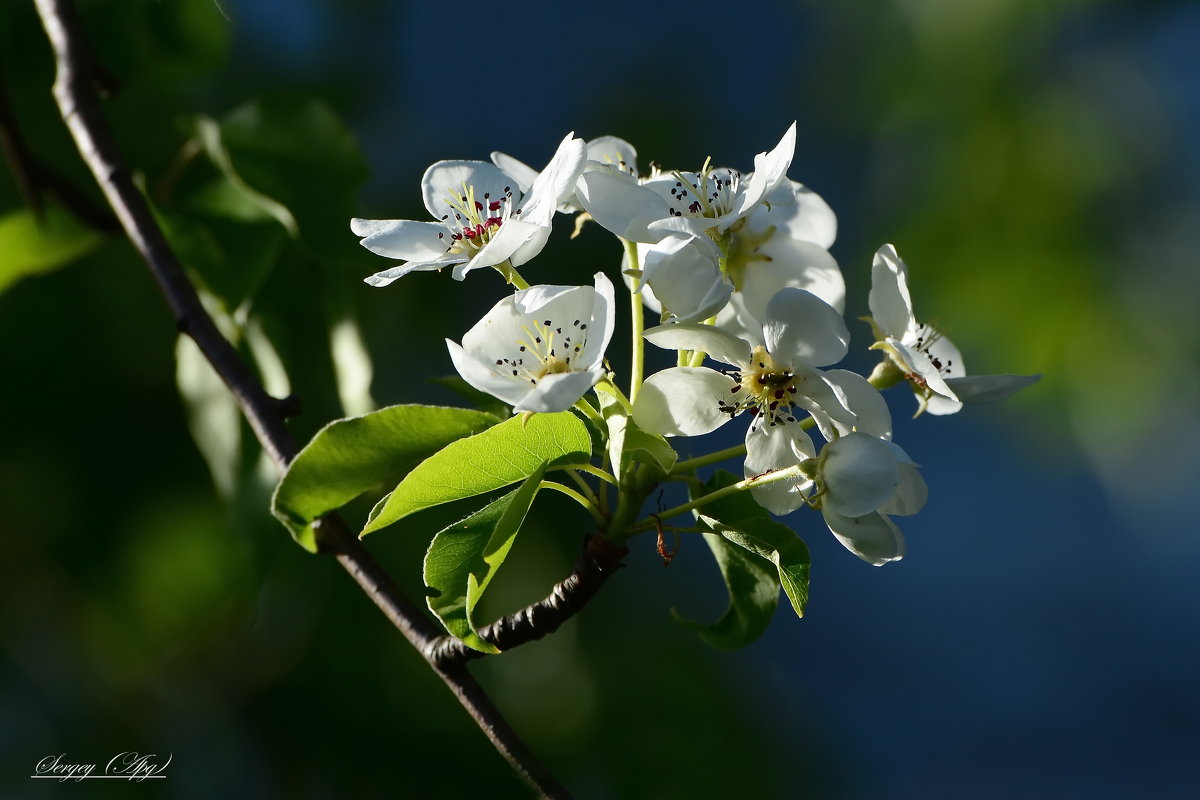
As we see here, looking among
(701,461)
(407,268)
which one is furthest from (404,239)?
(701,461)

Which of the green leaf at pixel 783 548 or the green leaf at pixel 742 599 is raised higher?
the green leaf at pixel 783 548

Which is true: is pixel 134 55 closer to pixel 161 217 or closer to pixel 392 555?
pixel 161 217

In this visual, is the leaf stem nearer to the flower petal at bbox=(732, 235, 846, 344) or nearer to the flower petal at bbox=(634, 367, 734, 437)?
the flower petal at bbox=(634, 367, 734, 437)

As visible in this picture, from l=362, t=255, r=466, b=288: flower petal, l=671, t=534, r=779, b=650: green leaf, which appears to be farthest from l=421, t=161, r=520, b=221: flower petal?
l=671, t=534, r=779, b=650: green leaf

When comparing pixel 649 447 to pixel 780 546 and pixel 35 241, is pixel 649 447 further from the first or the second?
pixel 35 241

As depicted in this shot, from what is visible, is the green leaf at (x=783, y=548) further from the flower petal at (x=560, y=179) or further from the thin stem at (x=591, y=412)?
the flower petal at (x=560, y=179)

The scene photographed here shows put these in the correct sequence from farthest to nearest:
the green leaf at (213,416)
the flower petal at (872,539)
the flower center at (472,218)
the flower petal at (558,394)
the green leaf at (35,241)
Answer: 1. the green leaf at (35,241)
2. the green leaf at (213,416)
3. the flower center at (472,218)
4. the flower petal at (872,539)
5. the flower petal at (558,394)

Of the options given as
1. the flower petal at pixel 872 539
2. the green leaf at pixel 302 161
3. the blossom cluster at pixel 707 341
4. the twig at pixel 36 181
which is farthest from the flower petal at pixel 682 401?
the twig at pixel 36 181
